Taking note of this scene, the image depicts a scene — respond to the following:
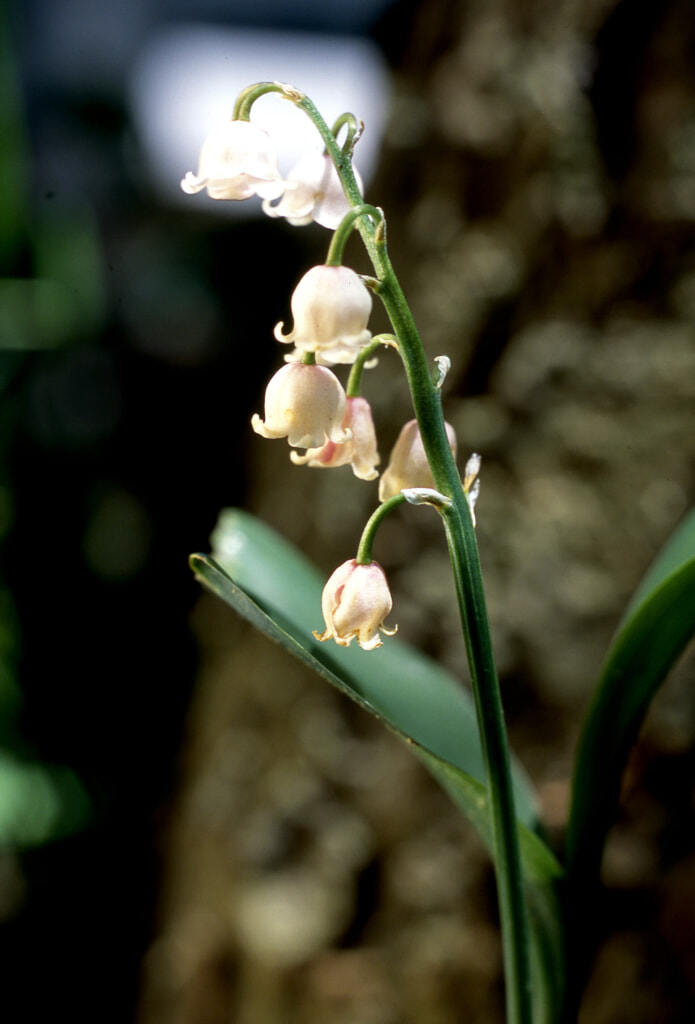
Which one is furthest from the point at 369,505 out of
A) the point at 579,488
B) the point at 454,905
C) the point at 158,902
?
the point at 158,902

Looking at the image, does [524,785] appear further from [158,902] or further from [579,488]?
[158,902]

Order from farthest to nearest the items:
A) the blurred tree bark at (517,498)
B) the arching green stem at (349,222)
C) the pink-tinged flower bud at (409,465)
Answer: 1. the blurred tree bark at (517,498)
2. the pink-tinged flower bud at (409,465)
3. the arching green stem at (349,222)

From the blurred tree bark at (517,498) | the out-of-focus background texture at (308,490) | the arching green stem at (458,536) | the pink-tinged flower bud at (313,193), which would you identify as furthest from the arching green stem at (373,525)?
the blurred tree bark at (517,498)

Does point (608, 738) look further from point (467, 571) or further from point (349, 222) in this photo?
point (349, 222)

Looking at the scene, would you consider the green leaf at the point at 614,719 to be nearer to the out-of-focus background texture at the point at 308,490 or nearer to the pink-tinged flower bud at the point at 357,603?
the pink-tinged flower bud at the point at 357,603

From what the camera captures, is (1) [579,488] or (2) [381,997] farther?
(2) [381,997]

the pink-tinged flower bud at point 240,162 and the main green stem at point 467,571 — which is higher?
the pink-tinged flower bud at point 240,162

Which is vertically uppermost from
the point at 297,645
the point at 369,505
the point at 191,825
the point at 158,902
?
the point at 297,645
